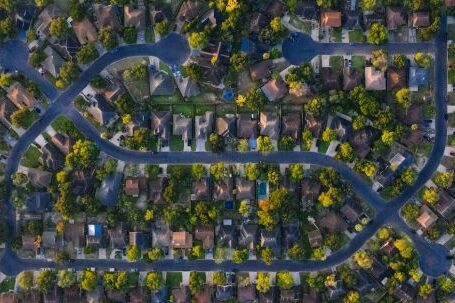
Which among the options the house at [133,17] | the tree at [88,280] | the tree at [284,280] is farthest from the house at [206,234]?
the house at [133,17]

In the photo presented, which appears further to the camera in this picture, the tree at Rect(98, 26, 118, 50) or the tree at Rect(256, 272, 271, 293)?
the tree at Rect(256, 272, 271, 293)

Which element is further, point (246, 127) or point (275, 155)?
point (275, 155)

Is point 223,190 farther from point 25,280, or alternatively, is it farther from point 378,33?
point 25,280

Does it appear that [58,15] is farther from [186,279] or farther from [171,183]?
[186,279]

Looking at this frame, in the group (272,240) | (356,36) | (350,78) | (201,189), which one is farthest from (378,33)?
(201,189)

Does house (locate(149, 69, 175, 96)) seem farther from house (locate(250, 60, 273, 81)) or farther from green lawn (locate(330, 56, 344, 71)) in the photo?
green lawn (locate(330, 56, 344, 71))

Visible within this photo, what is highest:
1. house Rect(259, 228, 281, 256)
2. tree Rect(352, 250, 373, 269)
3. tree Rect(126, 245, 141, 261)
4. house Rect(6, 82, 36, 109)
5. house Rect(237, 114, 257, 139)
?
house Rect(6, 82, 36, 109)

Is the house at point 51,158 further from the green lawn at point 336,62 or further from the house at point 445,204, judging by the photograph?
the house at point 445,204

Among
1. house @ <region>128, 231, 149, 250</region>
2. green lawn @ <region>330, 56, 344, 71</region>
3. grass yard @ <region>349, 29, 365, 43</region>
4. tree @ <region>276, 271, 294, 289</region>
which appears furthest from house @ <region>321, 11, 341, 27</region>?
house @ <region>128, 231, 149, 250</region>
